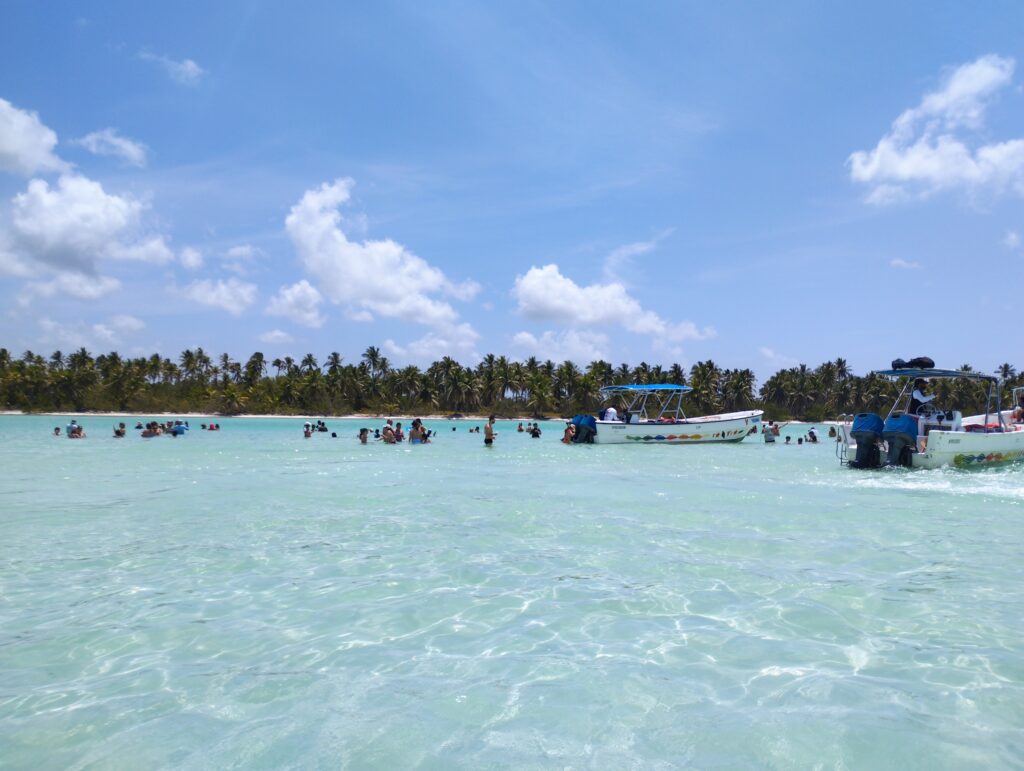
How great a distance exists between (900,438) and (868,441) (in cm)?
90

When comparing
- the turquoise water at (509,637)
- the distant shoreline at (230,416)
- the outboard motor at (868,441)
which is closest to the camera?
the turquoise water at (509,637)

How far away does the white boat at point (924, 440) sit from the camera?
2105 cm

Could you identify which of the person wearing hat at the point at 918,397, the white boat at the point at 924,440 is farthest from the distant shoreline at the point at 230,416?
the white boat at the point at 924,440

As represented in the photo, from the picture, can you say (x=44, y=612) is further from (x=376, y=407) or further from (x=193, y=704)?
(x=376, y=407)

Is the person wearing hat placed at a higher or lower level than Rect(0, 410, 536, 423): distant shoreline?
higher

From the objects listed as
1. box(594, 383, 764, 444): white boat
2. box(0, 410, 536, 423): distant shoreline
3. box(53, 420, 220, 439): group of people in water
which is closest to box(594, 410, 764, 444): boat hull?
box(594, 383, 764, 444): white boat

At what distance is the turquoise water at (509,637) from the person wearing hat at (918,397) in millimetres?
10325

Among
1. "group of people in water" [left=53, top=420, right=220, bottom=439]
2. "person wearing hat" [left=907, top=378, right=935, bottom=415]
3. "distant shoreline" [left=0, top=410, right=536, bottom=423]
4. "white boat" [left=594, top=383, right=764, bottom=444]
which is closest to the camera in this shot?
"person wearing hat" [left=907, top=378, right=935, bottom=415]

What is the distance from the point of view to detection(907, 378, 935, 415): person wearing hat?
72.8ft

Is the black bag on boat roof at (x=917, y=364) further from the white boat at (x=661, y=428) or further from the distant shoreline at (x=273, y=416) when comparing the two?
the distant shoreline at (x=273, y=416)

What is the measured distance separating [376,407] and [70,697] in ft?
331

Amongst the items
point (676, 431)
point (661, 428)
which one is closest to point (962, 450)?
point (661, 428)

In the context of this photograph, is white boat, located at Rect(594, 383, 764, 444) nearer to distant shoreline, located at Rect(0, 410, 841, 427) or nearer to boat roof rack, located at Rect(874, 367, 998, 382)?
boat roof rack, located at Rect(874, 367, 998, 382)

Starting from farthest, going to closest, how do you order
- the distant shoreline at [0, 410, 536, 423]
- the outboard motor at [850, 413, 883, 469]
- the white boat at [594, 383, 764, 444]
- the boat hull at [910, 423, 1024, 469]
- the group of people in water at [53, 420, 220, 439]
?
1. the distant shoreline at [0, 410, 536, 423]
2. the group of people in water at [53, 420, 220, 439]
3. the white boat at [594, 383, 764, 444]
4. the outboard motor at [850, 413, 883, 469]
5. the boat hull at [910, 423, 1024, 469]
